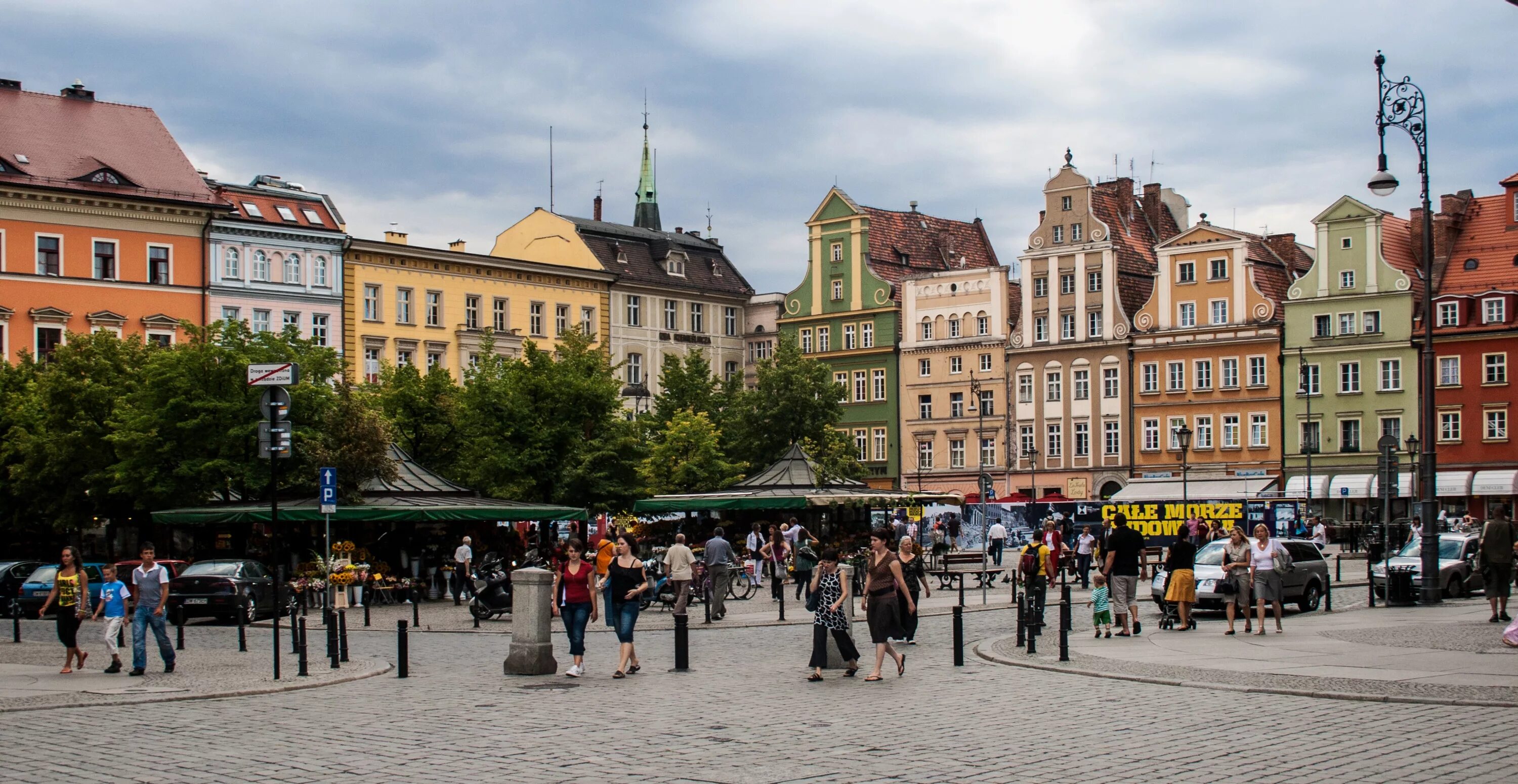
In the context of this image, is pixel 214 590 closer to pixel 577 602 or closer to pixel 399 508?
pixel 399 508

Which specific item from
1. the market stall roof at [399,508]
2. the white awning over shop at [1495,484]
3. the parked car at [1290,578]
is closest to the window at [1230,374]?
the white awning over shop at [1495,484]

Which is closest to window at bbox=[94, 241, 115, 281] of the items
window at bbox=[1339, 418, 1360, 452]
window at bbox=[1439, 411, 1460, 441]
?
window at bbox=[1339, 418, 1360, 452]

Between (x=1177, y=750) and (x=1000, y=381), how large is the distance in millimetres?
68530

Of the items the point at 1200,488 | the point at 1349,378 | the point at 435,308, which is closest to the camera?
the point at 1200,488

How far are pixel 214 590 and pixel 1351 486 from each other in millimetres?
52400

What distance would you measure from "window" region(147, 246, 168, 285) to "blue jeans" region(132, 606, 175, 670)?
47.6 metres

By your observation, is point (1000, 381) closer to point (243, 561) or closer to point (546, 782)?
point (243, 561)

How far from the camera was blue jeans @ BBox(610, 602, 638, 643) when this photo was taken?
1884 centimetres

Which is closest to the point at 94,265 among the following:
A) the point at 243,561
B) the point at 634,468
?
the point at 634,468

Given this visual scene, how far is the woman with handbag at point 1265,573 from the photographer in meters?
23.4

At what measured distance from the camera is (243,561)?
31609 mm

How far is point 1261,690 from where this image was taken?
16.0 metres

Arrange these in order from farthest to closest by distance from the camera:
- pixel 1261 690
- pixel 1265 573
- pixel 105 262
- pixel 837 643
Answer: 1. pixel 105 262
2. pixel 1265 573
3. pixel 837 643
4. pixel 1261 690

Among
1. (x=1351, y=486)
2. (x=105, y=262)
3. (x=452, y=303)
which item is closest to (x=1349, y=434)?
(x=1351, y=486)
